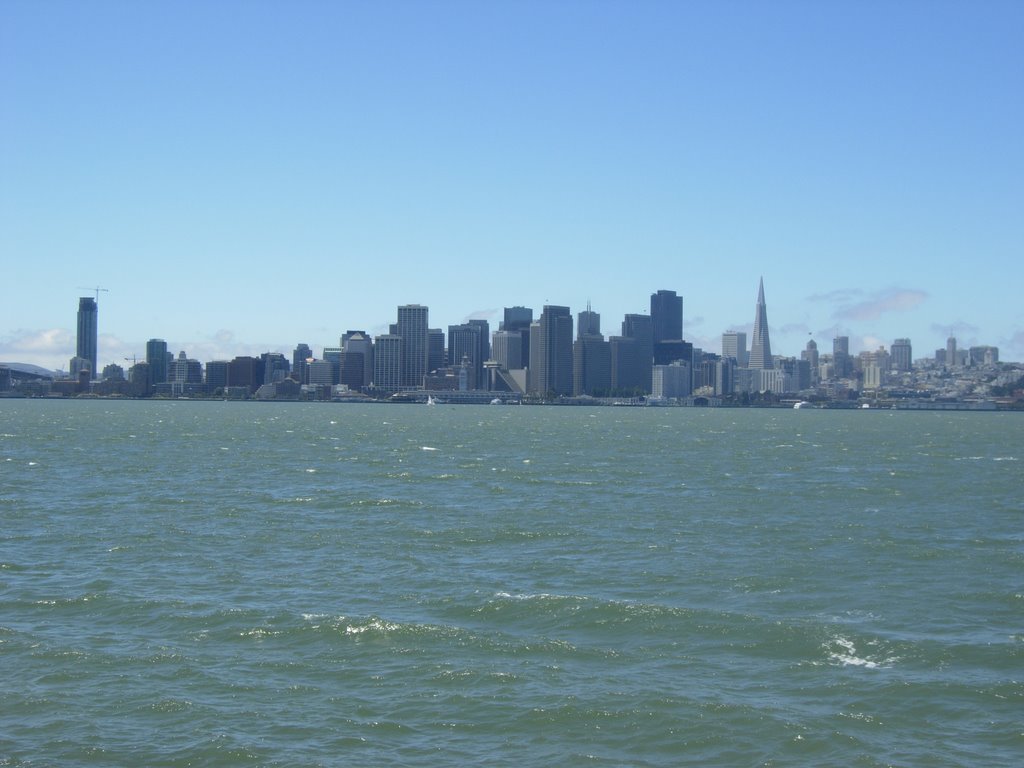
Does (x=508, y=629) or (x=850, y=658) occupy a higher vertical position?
(x=508, y=629)

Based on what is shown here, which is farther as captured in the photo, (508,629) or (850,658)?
(508,629)

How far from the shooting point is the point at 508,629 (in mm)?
24656

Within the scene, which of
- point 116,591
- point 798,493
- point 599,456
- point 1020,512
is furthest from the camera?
point 599,456

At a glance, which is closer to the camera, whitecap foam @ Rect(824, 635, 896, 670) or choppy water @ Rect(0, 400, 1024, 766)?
choppy water @ Rect(0, 400, 1024, 766)

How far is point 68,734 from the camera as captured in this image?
59.1 ft

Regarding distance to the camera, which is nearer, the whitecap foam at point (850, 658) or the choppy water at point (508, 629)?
the choppy water at point (508, 629)

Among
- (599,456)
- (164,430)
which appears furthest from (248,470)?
(164,430)

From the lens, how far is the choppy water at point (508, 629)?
18.1m

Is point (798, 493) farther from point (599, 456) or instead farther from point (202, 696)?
point (202, 696)

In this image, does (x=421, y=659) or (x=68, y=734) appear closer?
(x=68, y=734)

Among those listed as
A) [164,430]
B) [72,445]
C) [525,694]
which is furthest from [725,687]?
[164,430]

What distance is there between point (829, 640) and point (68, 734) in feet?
48.0

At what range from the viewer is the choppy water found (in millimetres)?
18141

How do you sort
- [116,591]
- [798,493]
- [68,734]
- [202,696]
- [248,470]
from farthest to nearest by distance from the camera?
[248,470] → [798,493] → [116,591] → [202,696] → [68,734]
